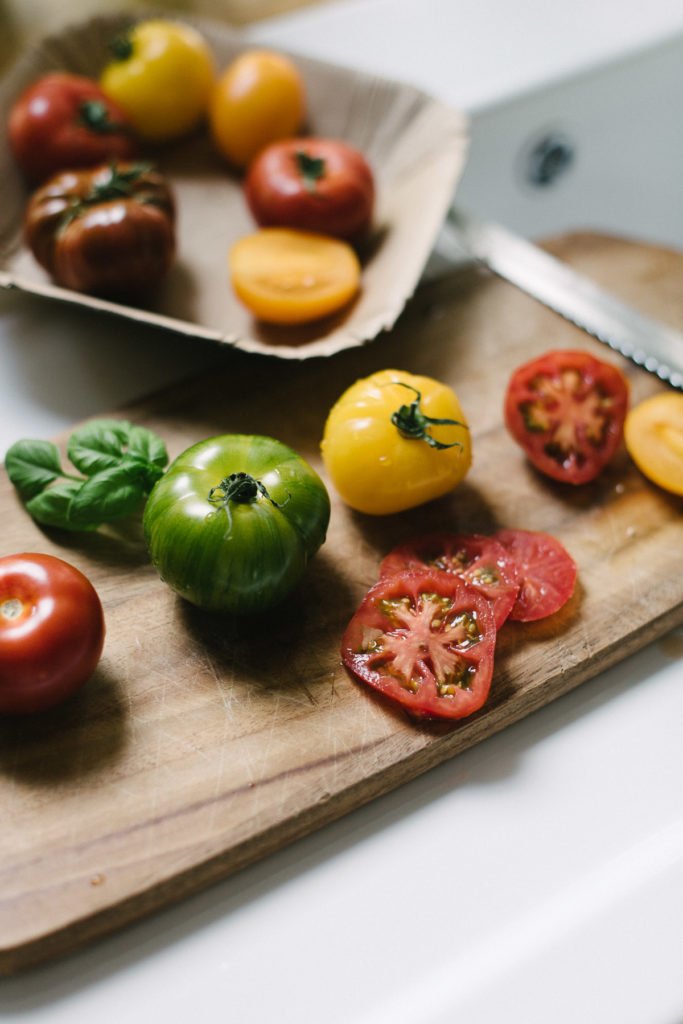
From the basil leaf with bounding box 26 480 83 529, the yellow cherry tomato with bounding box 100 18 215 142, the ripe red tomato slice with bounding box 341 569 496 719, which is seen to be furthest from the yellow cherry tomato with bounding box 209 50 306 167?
the ripe red tomato slice with bounding box 341 569 496 719

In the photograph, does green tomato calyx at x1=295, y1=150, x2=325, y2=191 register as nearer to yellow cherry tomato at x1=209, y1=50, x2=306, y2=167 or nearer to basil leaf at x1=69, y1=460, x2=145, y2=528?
yellow cherry tomato at x1=209, y1=50, x2=306, y2=167

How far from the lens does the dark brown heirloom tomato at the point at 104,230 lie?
116cm

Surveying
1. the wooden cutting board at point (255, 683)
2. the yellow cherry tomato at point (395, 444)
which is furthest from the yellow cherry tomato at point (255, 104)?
the yellow cherry tomato at point (395, 444)

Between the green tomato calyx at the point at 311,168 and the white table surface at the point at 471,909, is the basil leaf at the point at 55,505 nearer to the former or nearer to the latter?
the white table surface at the point at 471,909

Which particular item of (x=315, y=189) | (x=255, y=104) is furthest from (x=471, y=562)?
(x=255, y=104)

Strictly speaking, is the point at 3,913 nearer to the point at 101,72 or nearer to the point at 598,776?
the point at 598,776

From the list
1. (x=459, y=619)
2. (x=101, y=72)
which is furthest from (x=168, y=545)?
(x=101, y=72)

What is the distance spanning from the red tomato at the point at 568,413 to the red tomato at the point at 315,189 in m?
0.36

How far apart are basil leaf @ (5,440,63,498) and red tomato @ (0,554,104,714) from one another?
0.15 meters

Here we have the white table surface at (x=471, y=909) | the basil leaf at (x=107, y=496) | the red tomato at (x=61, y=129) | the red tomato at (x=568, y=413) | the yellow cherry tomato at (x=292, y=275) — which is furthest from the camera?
the red tomato at (x=61, y=129)

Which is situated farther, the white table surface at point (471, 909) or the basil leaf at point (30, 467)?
the basil leaf at point (30, 467)

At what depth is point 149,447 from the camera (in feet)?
3.46

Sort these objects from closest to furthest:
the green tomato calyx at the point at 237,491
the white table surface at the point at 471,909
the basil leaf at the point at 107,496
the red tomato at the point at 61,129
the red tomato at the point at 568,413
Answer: the white table surface at the point at 471,909
the green tomato calyx at the point at 237,491
the basil leaf at the point at 107,496
the red tomato at the point at 568,413
the red tomato at the point at 61,129

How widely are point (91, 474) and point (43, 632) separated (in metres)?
0.25
